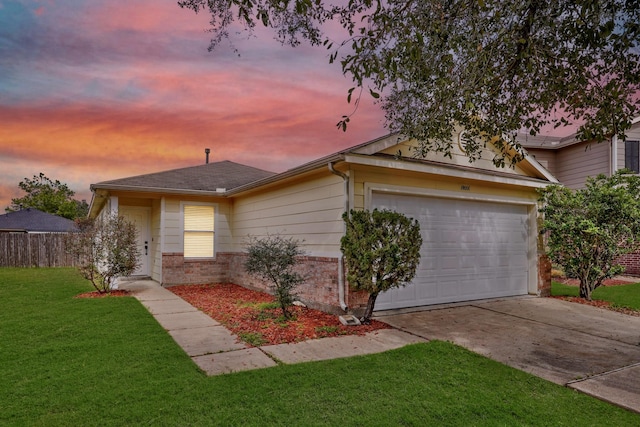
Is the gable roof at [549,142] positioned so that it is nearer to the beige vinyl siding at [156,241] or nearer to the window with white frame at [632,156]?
the window with white frame at [632,156]

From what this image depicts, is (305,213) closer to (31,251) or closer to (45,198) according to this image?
(31,251)

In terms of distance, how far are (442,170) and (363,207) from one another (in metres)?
1.94

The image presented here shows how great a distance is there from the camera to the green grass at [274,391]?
10.5 ft

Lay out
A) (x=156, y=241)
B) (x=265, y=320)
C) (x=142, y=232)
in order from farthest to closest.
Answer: (x=142, y=232)
(x=156, y=241)
(x=265, y=320)

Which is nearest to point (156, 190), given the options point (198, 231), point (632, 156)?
point (198, 231)

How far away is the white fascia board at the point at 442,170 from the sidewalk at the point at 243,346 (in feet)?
9.22

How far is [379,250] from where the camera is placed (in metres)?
6.13

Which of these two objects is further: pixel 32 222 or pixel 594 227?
pixel 32 222

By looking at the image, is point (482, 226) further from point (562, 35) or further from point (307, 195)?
point (562, 35)

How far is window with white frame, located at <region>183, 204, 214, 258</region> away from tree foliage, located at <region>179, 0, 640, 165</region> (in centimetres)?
746

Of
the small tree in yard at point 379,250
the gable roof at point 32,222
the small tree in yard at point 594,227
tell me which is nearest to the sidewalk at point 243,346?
the small tree in yard at point 379,250

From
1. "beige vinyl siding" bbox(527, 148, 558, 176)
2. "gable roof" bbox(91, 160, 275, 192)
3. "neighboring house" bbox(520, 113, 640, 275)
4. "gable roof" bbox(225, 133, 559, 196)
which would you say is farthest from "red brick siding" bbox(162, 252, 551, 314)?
"beige vinyl siding" bbox(527, 148, 558, 176)

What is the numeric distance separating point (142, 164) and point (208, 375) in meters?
13.7

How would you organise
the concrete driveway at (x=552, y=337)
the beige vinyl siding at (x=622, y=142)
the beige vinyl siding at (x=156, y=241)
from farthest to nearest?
1. the beige vinyl siding at (x=622, y=142)
2. the beige vinyl siding at (x=156, y=241)
3. the concrete driveway at (x=552, y=337)
